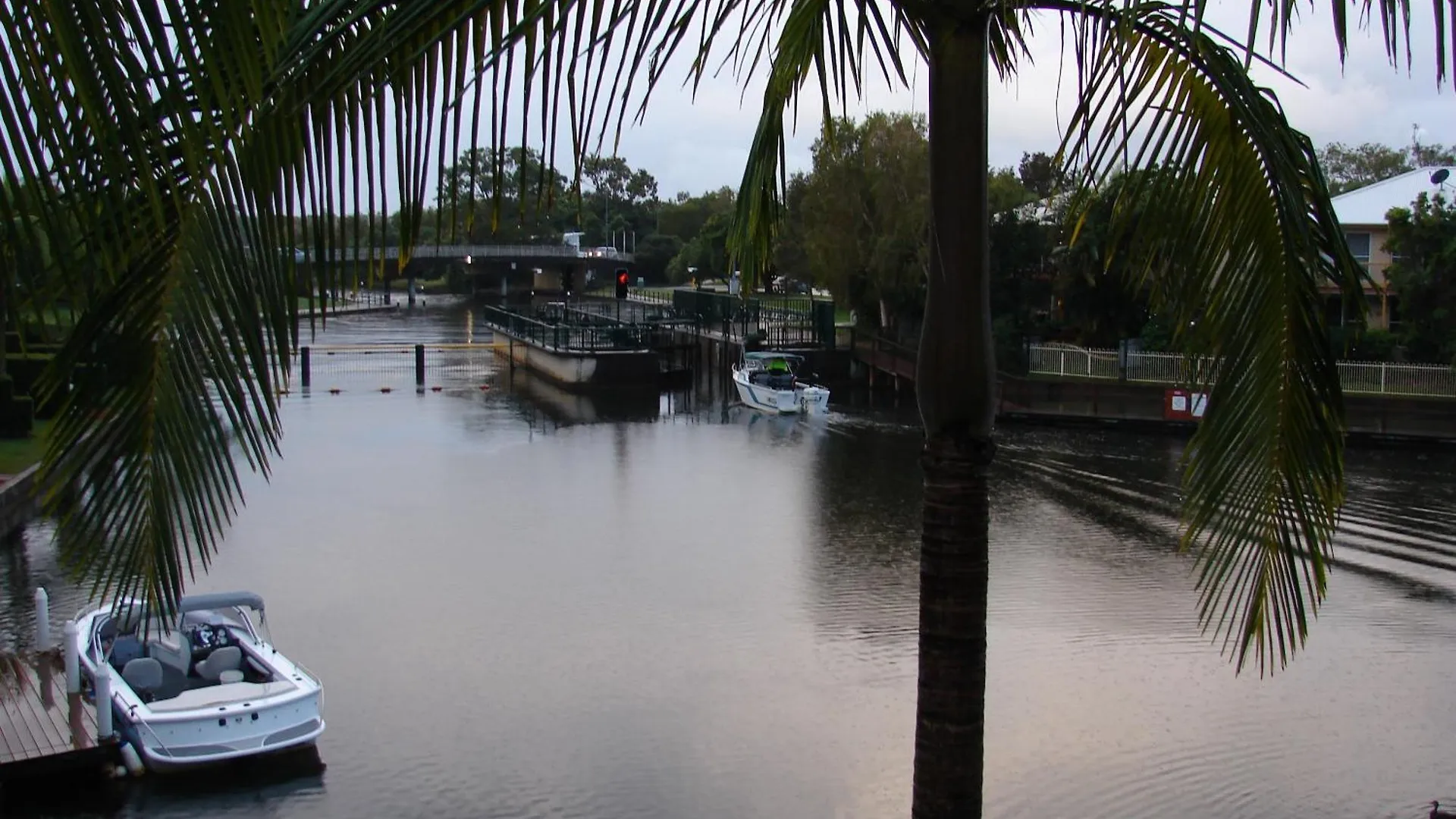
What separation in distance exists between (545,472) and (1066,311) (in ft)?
63.6

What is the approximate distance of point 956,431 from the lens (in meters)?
4.07

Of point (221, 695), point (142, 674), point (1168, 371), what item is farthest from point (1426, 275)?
point (142, 674)

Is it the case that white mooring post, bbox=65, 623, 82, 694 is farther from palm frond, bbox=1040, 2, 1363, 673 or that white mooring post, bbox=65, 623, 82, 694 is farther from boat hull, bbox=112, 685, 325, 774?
palm frond, bbox=1040, 2, 1363, 673

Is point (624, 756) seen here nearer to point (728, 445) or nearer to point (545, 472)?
point (545, 472)

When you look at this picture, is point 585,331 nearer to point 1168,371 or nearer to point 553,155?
point 1168,371

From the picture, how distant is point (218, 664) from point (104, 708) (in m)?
1.30

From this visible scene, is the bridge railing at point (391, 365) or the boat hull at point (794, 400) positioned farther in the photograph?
the bridge railing at point (391, 365)

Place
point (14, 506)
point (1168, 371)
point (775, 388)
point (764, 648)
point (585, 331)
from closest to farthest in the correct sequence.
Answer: point (764, 648) → point (14, 506) → point (1168, 371) → point (775, 388) → point (585, 331)

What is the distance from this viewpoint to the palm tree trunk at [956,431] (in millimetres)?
3854

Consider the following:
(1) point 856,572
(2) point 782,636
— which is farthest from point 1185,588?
(2) point 782,636

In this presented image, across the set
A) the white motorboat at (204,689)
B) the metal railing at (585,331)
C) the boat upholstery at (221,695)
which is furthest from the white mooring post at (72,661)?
the metal railing at (585,331)

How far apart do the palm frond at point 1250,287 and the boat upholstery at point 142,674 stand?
537 inches

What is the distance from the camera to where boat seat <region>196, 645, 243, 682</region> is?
1543cm

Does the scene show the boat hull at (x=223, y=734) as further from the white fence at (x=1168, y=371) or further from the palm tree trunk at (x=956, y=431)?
the white fence at (x=1168, y=371)
